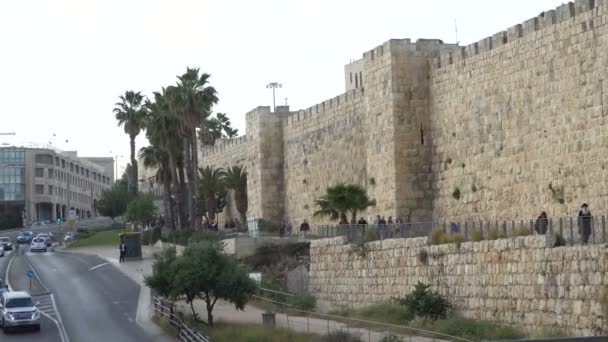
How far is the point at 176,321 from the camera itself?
31.6 m

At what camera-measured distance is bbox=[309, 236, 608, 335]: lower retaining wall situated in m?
22.3

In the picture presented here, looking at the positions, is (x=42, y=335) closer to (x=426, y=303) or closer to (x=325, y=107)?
(x=426, y=303)

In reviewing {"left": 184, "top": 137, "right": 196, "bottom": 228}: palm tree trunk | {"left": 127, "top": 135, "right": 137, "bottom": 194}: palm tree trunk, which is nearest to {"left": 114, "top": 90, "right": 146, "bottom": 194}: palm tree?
{"left": 127, "top": 135, "right": 137, "bottom": 194}: palm tree trunk

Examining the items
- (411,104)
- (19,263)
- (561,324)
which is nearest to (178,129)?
(19,263)

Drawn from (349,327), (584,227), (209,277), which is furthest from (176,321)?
(584,227)

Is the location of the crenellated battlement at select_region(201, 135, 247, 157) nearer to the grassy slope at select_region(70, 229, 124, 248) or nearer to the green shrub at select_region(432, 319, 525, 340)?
the grassy slope at select_region(70, 229, 124, 248)

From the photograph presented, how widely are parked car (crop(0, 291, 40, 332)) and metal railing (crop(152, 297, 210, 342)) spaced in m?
3.87

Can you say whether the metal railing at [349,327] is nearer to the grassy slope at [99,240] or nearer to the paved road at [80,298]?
the paved road at [80,298]

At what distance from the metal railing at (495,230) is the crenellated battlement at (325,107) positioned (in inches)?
333

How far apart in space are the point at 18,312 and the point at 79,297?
8580mm

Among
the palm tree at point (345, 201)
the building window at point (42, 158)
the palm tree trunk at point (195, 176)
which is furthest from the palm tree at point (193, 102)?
the building window at point (42, 158)

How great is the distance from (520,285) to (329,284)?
1245 cm

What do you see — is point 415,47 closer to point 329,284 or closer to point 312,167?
point 329,284

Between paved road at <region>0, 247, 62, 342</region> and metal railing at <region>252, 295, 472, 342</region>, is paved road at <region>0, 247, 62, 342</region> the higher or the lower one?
the lower one
